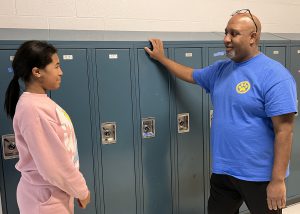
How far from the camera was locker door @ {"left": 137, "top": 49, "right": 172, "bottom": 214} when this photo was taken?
238 centimetres

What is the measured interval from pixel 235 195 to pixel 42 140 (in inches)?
52.8

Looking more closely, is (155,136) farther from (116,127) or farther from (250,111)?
(250,111)

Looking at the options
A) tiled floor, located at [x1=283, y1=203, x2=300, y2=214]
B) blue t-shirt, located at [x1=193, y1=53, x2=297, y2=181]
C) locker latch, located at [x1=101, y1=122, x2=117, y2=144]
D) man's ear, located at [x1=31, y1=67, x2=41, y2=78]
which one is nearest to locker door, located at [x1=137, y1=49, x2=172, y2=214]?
locker latch, located at [x1=101, y1=122, x2=117, y2=144]

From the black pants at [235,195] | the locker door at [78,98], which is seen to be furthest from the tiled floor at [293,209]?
the locker door at [78,98]

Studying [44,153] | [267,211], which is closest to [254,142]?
[267,211]

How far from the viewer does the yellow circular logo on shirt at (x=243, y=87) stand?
1867 millimetres

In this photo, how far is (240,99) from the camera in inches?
73.7

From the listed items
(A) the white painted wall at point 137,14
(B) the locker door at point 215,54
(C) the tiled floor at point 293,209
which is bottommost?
(C) the tiled floor at point 293,209

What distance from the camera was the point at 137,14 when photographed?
2.91 m

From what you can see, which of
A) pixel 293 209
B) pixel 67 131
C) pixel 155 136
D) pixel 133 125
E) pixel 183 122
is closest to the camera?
pixel 67 131

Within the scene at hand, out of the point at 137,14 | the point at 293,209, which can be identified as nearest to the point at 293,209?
the point at 293,209

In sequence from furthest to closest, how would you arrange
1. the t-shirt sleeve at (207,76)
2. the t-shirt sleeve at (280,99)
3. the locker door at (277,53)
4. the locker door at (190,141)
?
1. the locker door at (277,53)
2. the locker door at (190,141)
3. the t-shirt sleeve at (207,76)
4. the t-shirt sleeve at (280,99)

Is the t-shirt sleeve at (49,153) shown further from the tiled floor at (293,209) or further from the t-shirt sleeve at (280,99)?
the tiled floor at (293,209)

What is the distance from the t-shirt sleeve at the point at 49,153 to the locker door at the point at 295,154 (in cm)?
256
